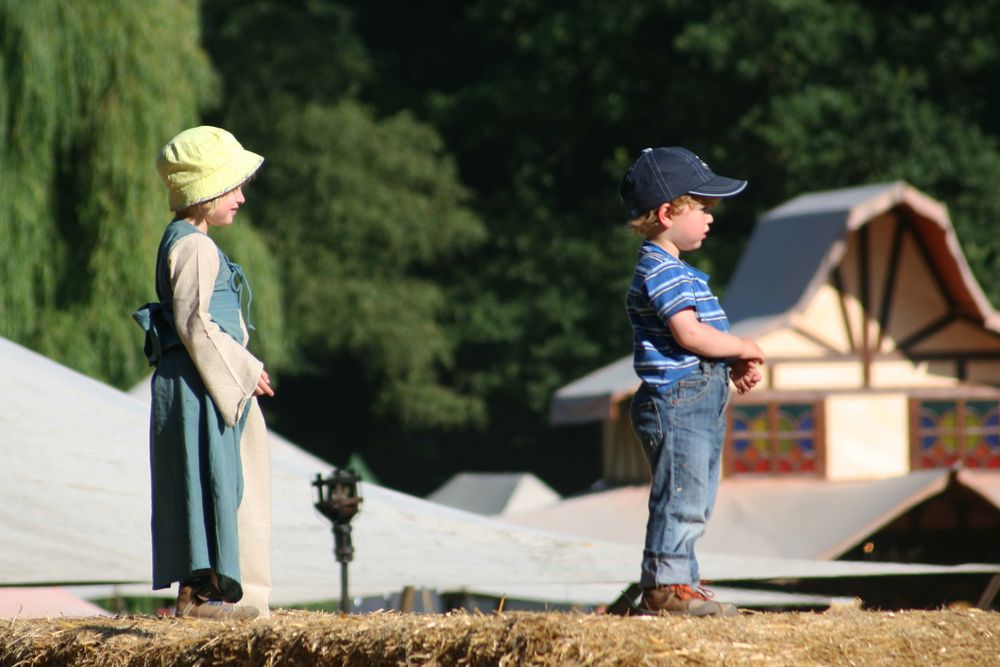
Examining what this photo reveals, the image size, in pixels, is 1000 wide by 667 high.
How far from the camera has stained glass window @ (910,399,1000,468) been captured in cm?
1830

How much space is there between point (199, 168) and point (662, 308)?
1387mm

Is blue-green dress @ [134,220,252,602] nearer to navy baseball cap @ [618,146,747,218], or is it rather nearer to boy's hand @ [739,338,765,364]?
navy baseball cap @ [618,146,747,218]

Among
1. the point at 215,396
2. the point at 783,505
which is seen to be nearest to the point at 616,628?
the point at 215,396

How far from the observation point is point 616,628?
339cm

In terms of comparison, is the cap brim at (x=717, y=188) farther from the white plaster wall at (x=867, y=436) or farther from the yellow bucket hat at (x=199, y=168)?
the white plaster wall at (x=867, y=436)

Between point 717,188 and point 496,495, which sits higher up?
point 717,188

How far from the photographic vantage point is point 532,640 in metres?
3.35

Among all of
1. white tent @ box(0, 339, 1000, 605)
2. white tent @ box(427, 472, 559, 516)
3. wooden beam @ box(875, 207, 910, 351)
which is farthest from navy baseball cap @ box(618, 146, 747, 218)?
white tent @ box(427, 472, 559, 516)

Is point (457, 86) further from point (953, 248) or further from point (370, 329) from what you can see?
point (953, 248)

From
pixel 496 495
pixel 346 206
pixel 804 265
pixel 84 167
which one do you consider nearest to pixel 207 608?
pixel 84 167

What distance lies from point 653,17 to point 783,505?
16.1 meters

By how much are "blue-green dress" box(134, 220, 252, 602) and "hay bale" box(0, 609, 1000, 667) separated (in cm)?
17

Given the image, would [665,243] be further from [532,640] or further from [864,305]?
[864,305]

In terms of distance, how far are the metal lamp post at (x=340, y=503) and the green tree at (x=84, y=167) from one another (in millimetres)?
8640
